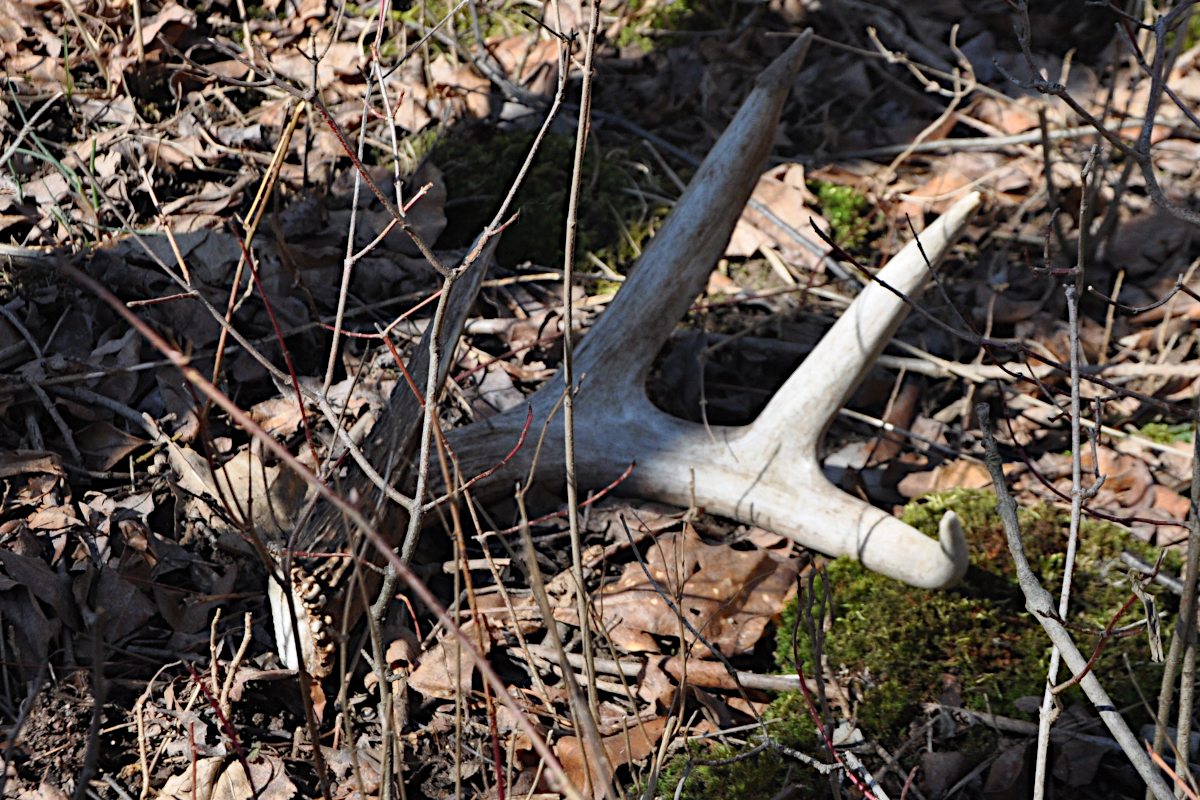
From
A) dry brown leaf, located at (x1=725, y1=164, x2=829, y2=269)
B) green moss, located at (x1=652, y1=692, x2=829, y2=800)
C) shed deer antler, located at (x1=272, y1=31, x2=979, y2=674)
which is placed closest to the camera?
green moss, located at (x1=652, y1=692, x2=829, y2=800)

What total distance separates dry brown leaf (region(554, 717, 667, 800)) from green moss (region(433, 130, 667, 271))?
7.15 feet

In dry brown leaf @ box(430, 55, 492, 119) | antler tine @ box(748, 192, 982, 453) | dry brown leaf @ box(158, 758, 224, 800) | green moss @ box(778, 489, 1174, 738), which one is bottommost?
dry brown leaf @ box(158, 758, 224, 800)

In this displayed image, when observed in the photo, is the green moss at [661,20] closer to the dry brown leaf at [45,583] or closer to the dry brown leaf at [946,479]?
the dry brown leaf at [946,479]

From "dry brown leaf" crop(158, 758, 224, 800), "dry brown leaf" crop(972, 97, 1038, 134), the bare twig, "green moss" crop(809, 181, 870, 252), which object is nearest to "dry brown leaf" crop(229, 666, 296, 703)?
"dry brown leaf" crop(158, 758, 224, 800)

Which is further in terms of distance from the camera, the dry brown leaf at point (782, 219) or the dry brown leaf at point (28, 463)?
the dry brown leaf at point (782, 219)

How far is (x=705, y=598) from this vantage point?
2799 millimetres

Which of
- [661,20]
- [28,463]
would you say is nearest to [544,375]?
[28,463]

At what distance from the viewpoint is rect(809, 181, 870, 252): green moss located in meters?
4.26

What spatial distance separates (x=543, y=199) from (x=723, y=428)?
4.95 feet

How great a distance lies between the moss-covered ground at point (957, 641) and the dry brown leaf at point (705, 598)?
12cm

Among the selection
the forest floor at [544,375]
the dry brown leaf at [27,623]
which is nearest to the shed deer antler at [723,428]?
the forest floor at [544,375]

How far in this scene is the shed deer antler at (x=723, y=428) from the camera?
300cm

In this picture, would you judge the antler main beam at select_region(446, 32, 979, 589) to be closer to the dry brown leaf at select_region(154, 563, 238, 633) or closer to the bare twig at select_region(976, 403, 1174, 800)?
the dry brown leaf at select_region(154, 563, 238, 633)

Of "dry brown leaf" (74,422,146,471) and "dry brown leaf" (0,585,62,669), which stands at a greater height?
"dry brown leaf" (74,422,146,471)
